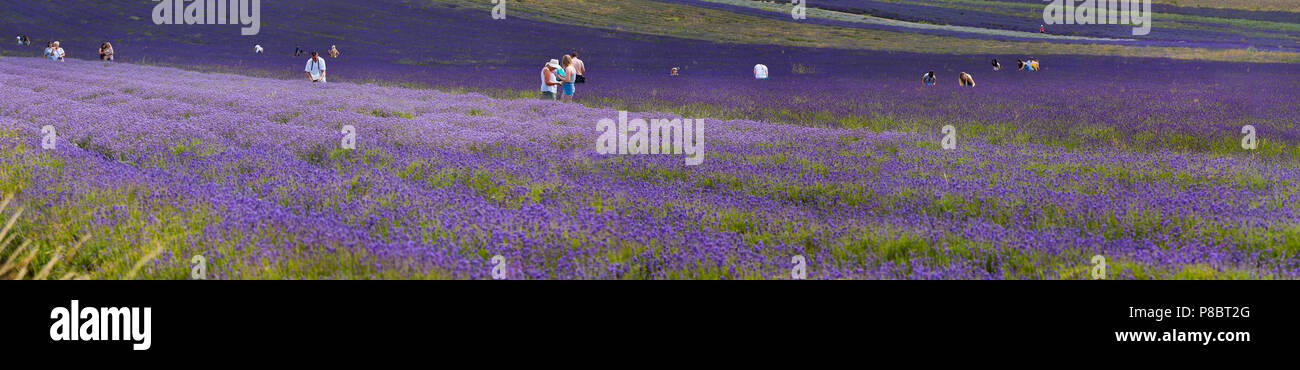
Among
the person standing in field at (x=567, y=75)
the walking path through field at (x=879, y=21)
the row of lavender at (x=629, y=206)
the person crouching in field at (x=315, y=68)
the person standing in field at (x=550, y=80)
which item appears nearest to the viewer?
the row of lavender at (x=629, y=206)

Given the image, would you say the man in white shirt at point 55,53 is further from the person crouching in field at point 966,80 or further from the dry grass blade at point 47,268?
the dry grass blade at point 47,268

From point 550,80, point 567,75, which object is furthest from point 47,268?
point 567,75

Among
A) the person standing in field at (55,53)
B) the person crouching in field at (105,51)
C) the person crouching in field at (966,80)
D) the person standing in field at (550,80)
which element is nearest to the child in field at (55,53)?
the person standing in field at (55,53)

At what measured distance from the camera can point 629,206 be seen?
4734 mm

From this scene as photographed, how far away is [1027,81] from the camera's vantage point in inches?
826

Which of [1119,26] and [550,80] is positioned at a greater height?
[1119,26]

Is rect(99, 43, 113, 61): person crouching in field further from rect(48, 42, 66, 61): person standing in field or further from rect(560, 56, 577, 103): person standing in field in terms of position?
rect(560, 56, 577, 103): person standing in field

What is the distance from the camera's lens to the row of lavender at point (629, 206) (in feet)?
11.4

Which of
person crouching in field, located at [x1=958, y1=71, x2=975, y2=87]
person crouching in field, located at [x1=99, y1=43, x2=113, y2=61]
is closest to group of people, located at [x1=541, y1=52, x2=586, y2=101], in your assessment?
person crouching in field, located at [x1=958, y1=71, x2=975, y2=87]

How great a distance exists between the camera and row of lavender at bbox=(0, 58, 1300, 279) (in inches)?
137

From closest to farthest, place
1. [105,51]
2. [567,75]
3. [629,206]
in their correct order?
[629,206] → [567,75] → [105,51]

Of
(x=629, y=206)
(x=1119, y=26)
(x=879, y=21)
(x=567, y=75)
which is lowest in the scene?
(x=629, y=206)

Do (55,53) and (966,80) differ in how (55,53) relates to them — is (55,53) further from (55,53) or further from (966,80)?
(966,80)
